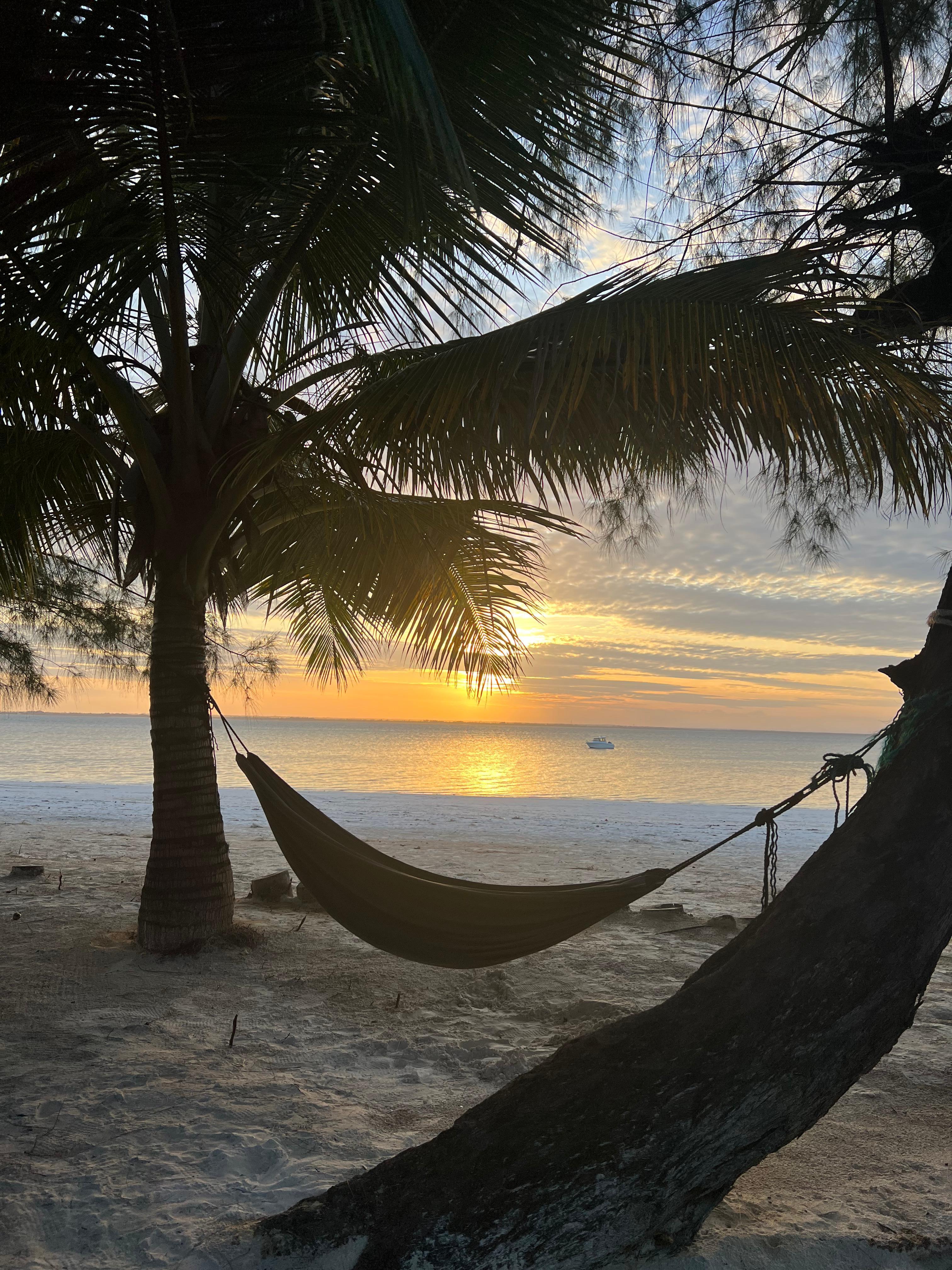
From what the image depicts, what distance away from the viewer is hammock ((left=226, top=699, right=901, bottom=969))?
2014 millimetres

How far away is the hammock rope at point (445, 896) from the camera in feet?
6.56

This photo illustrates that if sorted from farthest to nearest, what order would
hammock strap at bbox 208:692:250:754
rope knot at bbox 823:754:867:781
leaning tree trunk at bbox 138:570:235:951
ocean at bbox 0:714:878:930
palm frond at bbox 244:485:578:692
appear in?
ocean at bbox 0:714:878:930 < palm frond at bbox 244:485:578:692 < leaning tree trunk at bbox 138:570:235:951 < hammock strap at bbox 208:692:250:754 < rope knot at bbox 823:754:867:781

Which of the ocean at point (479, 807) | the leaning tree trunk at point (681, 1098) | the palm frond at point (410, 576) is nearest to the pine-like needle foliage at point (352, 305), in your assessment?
the palm frond at point (410, 576)

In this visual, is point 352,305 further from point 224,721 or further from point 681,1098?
point 681,1098

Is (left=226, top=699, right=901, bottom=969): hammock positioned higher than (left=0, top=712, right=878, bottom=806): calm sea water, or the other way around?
(left=226, top=699, right=901, bottom=969): hammock

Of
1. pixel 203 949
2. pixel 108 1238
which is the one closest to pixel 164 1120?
pixel 108 1238

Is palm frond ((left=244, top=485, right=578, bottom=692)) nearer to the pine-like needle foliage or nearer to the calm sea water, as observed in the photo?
the pine-like needle foliage

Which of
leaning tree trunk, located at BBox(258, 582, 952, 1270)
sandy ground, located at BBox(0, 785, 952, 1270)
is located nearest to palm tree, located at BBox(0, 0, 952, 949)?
sandy ground, located at BBox(0, 785, 952, 1270)

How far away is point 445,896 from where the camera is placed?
2.23 metres

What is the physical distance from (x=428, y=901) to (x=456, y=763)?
75.6 ft

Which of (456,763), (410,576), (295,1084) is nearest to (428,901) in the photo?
(295,1084)

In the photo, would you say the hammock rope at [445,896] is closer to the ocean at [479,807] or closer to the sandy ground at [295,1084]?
the sandy ground at [295,1084]

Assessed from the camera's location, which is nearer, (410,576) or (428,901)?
(428,901)

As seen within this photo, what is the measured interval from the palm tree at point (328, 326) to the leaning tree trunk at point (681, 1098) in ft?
3.52
